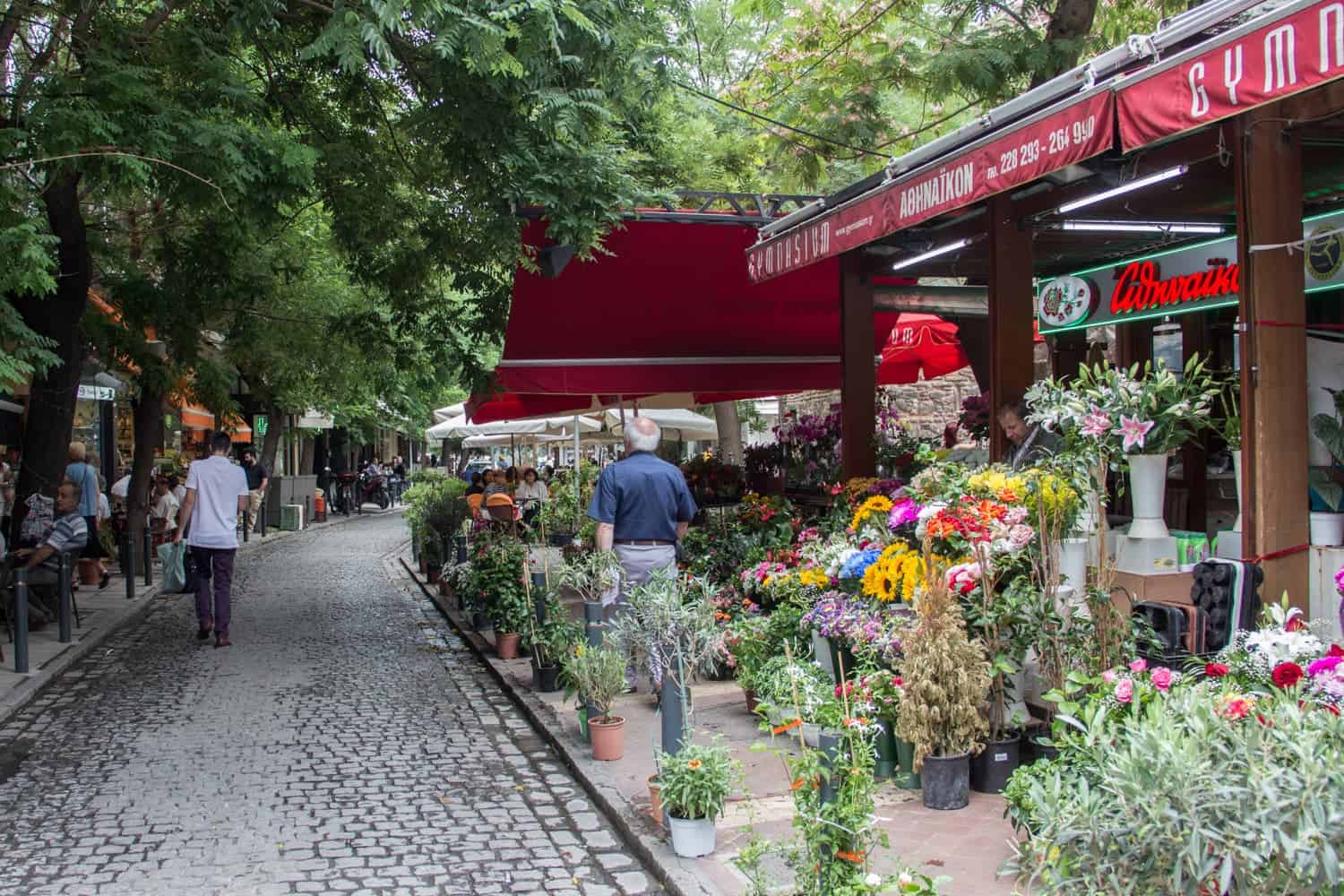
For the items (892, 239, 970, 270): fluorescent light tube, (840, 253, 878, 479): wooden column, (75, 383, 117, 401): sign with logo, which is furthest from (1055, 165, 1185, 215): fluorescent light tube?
(75, 383, 117, 401): sign with logo

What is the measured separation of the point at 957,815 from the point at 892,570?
1.30m

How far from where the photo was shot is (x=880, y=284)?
421 inches

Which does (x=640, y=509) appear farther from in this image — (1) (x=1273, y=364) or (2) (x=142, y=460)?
(2) (x=142, y=460)

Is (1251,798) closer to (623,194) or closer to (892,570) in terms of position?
(892,570)

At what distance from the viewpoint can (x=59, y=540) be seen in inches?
428

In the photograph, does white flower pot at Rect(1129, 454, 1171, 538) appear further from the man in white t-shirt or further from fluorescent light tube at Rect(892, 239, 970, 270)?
the man in white t-shirt

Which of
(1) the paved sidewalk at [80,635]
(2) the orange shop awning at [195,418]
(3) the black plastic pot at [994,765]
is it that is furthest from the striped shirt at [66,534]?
(2) the orange shop awning at [195,418]

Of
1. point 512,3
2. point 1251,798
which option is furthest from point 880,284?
point 1251,798

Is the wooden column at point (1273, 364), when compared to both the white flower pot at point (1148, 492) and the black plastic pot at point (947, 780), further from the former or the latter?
the black plastic pot at point (947, 780)

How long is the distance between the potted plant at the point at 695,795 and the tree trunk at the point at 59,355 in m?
8.76

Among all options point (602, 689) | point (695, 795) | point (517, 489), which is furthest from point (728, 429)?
point (695, 795)

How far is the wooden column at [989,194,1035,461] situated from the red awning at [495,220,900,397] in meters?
2.75

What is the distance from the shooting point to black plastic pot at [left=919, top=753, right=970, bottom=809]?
4.99m

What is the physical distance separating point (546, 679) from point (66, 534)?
18.9ft
